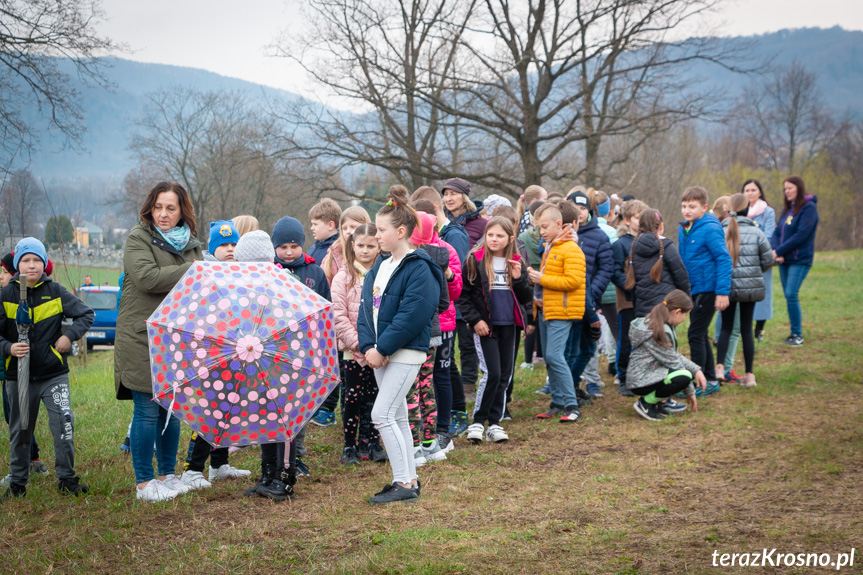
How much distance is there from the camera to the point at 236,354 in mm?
4211

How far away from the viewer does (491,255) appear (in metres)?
6.69

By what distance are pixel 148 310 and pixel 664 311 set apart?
16.6 ft

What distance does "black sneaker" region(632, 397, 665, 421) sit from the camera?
746cm

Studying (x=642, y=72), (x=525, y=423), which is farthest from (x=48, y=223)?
(x=642, y=72)

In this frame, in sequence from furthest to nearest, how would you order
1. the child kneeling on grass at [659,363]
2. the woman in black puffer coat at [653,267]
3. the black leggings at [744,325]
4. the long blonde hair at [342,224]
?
the black leggings at [744,325], the woman in black puffer coat at [653,267], the child kneeling on grass at [659,363], the long blonde hair at [342,224]

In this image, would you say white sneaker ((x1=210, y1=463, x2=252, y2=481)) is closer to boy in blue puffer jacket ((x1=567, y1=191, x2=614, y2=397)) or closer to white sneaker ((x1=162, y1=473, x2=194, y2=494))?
white sneaker ((x1=162, y1=473, x2=194, y2=494))

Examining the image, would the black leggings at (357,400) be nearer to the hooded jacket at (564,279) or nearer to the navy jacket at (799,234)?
the hooded jacket at (564,279)

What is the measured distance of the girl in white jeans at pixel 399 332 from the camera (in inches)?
189

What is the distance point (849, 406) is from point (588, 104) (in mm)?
13011

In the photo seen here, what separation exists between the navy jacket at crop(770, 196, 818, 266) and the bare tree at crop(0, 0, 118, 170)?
12611 millimetres

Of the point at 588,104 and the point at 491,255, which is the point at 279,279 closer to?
the point at 491,255

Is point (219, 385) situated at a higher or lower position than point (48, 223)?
lower

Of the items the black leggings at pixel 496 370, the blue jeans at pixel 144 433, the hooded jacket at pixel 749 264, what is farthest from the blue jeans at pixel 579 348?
the blue jeans at pixel 144 433

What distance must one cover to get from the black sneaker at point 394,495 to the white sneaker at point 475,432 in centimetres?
167
